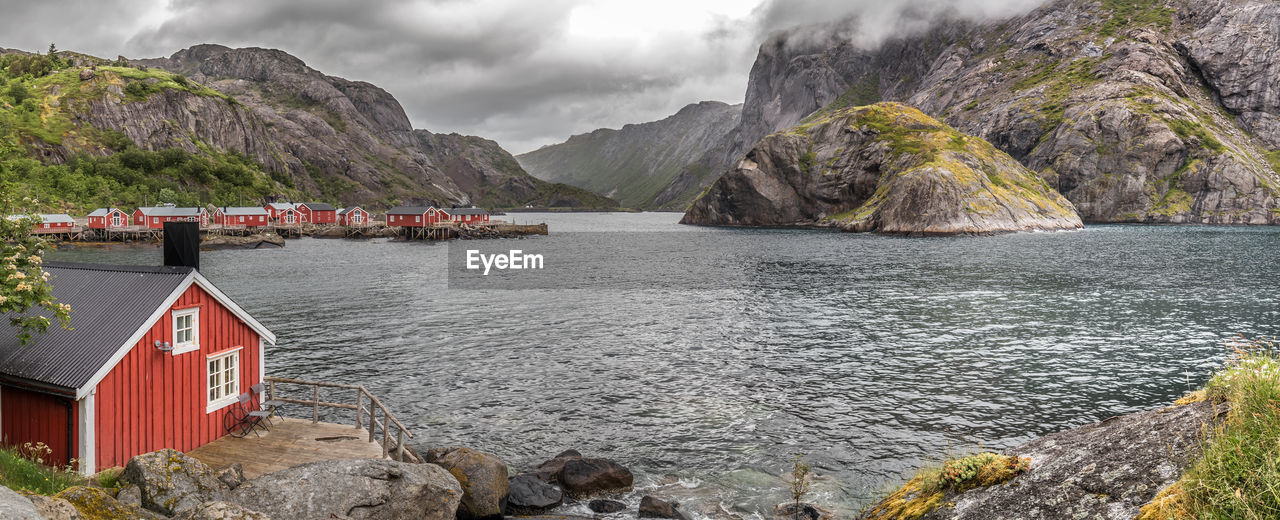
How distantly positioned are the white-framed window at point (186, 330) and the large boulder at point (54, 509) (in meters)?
8.63

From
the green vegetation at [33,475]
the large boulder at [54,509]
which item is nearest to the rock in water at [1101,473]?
the large boulder at [54,509]

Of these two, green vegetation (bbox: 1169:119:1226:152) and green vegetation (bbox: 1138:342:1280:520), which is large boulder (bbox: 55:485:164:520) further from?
green vegetation (bbox: 1169:119:1226:152)

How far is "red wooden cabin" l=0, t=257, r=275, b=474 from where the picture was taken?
14.1 meters

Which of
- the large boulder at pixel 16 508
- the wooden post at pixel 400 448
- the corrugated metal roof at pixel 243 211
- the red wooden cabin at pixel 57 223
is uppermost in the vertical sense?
the corrugated metal roof at pixel 243 211

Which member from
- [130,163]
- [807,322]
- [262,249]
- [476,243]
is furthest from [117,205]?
[807,322]

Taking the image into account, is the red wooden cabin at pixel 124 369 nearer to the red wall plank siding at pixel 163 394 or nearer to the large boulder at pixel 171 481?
the red wall plank siding at pixel 163 394

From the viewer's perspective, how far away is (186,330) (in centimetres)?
1652

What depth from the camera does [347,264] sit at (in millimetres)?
83938

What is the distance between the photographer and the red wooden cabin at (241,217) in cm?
14288

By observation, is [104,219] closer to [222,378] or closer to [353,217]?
[353,217]

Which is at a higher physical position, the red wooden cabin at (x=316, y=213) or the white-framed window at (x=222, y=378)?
the red wooden cabin at (x=316, y=213)

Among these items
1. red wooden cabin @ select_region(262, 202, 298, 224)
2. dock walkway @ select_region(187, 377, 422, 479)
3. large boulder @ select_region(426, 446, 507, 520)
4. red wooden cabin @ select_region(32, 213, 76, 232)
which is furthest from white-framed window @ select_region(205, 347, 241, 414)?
red wooden cabin @ select_region(262, 202, 298, 224)

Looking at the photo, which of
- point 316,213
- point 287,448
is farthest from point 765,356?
point 316,213

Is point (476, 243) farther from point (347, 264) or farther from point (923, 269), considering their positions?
point (923, 269)
